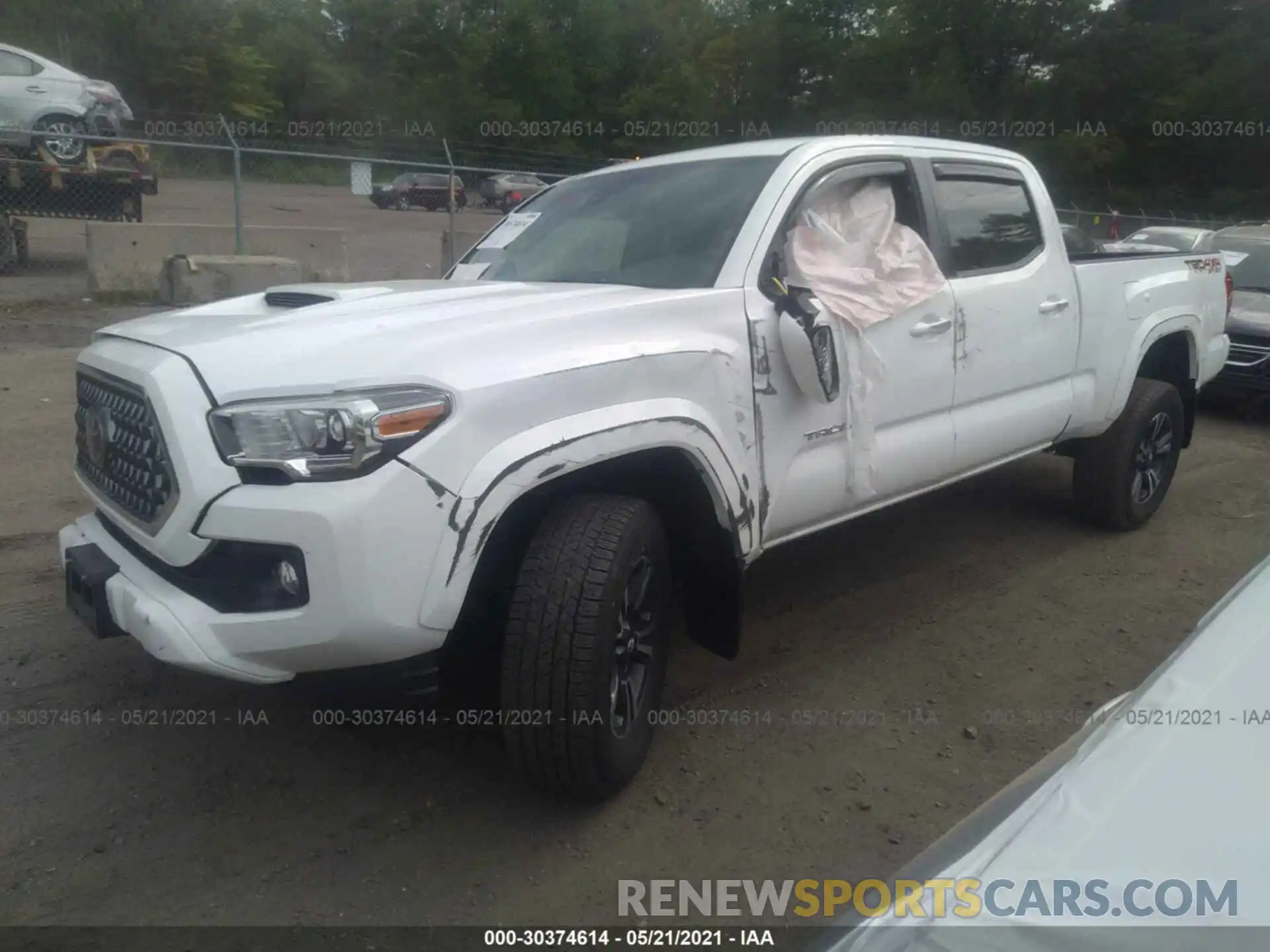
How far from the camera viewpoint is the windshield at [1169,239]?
12602 millimetres

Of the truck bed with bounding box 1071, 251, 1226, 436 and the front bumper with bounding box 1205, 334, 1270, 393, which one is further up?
the truck bed with bounding box 1071, 251, 1226, 436

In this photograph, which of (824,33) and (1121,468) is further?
(824,33)

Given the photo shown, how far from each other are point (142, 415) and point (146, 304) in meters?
9.63

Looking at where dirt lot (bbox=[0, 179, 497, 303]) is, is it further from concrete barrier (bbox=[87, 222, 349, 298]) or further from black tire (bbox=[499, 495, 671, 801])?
black tire (bbox=[499, 495, 671, 801])

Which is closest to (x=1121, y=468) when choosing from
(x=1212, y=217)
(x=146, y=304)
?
(x=146, y=304)

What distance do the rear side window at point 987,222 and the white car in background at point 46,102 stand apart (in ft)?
39.0

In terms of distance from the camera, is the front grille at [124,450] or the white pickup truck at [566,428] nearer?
the white pickup truck at [566,428]

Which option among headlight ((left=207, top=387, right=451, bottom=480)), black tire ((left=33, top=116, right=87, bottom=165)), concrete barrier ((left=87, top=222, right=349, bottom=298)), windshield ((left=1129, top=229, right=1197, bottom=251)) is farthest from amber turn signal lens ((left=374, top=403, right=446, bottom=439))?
windshield ((left=1129, top=229, right=1197, bottom=251))

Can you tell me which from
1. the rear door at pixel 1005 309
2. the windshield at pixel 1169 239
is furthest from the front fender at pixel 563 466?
the windshield at pixel 1169 239

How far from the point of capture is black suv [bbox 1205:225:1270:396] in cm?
882

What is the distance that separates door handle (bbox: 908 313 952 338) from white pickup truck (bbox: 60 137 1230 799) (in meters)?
0.03

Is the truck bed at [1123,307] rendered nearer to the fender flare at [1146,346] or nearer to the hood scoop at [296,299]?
the fender flare at [1146,346]

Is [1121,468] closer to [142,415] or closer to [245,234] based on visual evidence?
[142,415]

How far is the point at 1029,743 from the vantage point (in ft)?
11.5
